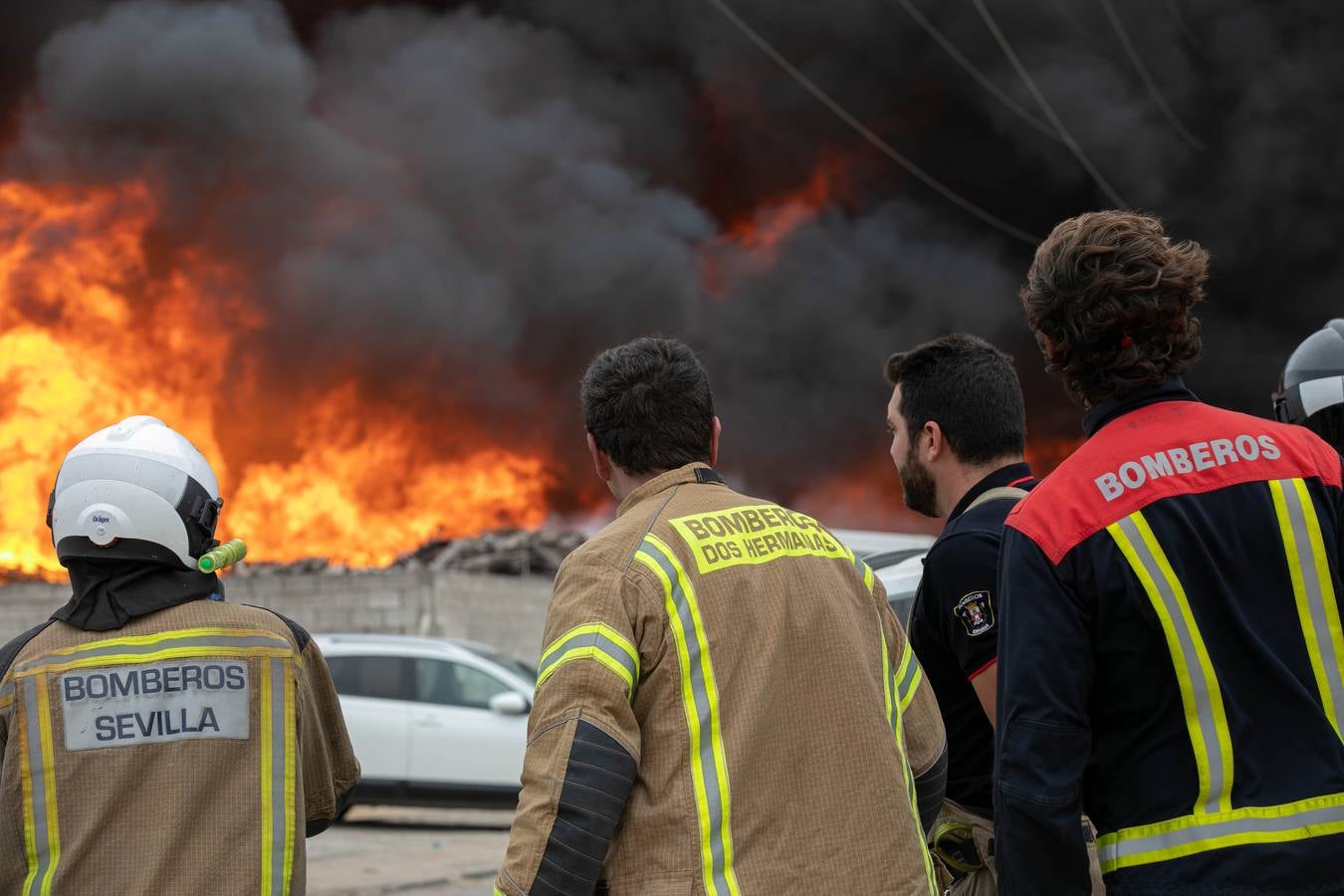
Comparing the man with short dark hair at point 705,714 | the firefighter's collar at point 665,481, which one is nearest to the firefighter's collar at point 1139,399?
the man with short dark hair at point 705,714

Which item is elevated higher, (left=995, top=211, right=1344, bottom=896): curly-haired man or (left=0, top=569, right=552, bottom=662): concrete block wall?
(left=0, top=569, right=552, bottom=662): concrete block wall

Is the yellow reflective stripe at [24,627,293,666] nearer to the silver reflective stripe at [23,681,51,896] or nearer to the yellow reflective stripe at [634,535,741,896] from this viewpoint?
the silver reflective stripe at [23,681,51,896]

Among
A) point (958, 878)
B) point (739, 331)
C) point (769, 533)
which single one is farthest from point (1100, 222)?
point (739, 331)

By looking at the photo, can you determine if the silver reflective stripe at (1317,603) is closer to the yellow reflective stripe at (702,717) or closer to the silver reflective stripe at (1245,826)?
the silver reflective stripe at (1245,826)

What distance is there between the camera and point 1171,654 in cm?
213

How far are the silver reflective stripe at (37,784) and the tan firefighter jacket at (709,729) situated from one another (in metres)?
1.01

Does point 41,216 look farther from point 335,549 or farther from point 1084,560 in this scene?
point 1084,560

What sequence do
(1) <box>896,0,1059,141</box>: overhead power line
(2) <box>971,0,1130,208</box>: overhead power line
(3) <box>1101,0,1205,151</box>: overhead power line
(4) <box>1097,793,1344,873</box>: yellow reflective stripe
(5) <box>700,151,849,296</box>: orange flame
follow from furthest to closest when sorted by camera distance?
(5) <box>700,151,849,296</box>: orange flame < (1) <box>896,0,1059,141</box>: overhead power line < (2) <box>971,0,1130,208</box>: overhead power line < (3) <box>1101,0,1205,151</box>: overhead power line < (4) <box>1097,793,1344,873</box>: yellow reflective stripe

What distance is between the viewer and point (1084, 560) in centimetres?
219

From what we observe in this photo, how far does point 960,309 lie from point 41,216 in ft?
64.9

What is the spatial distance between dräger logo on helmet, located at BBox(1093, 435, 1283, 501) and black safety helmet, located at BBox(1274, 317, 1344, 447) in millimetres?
1170

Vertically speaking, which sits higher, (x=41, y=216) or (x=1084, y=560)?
(x=41, y=216)

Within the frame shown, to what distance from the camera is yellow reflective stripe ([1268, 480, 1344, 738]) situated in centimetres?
213

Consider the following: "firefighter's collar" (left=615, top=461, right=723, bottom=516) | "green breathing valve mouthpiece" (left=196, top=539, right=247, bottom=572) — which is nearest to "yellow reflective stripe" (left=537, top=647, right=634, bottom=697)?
"firefighter's collar" (left=615, top=461, right=723, bottom=516)
